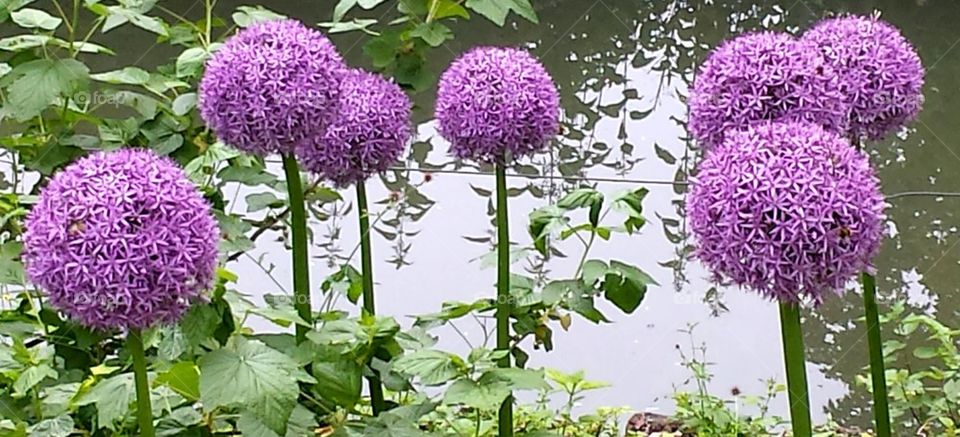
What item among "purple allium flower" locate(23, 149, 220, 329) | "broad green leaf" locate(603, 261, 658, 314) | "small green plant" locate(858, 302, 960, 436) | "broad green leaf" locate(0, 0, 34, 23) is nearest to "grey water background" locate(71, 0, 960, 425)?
"small green plant" locate(858, 302, 960, 436)

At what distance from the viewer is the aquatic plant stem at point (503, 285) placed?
920mm

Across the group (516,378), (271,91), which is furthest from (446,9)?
(516,378)

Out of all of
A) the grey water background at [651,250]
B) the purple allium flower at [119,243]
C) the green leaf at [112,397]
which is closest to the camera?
the purple allium flower at [119,243]

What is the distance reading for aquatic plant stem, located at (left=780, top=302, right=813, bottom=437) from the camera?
0.71 meters

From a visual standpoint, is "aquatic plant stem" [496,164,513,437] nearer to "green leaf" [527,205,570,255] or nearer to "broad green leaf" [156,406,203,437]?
"green leaf" [527,205,570,255]

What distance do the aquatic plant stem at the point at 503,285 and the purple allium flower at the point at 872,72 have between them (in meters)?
0.27

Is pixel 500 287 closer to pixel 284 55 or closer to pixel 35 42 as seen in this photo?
pixel 284 55

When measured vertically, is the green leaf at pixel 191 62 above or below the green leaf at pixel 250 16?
below

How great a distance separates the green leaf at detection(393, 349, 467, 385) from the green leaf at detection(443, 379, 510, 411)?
0.03ft

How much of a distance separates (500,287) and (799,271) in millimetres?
330

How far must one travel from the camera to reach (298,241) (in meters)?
0.90

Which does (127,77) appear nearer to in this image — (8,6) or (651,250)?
(8,6)

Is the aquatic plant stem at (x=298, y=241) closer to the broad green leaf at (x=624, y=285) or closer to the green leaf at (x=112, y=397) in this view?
the green leaf at (x=112, y=397)

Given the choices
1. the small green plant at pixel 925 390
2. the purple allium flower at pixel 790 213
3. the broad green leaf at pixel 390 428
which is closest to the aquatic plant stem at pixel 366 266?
the broad green leaf at pixel 390 428
